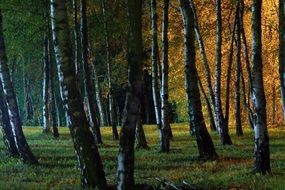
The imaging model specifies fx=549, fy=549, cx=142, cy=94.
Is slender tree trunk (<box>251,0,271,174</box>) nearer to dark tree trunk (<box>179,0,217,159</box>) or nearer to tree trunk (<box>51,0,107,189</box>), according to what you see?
tree trunk (<box>51,0,107,189</box>)

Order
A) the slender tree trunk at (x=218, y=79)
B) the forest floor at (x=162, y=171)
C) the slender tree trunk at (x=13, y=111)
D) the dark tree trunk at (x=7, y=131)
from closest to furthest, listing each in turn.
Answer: the forest floor at (x=162, y=171) → the slender tree trunk at (x=13, y=111) → the dark tree trunk at (x=7, y=131) → the slender tree trunk at (x=218, y=79)

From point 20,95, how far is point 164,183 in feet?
265

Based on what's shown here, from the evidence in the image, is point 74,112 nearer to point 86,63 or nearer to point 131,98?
point 131,98

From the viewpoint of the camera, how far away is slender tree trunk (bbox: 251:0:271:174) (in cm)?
1488

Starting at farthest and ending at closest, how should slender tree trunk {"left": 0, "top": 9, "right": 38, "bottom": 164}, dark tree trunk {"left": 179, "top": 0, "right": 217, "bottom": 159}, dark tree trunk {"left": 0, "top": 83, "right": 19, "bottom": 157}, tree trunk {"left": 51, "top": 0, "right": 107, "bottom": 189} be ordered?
dark tree trunk {"left": 0, "top": 83, "right": 19, "bottom": 157} < dark tree trunk {"left": 179, "top": 0, "right": 217, "bottom": 159} < slender tree trunk {"left": 0, "top": 9, "right": 38, "bottom": 164} < tree trunk {"left": 51, "top": 0, "right": 107, "bottom": 189}

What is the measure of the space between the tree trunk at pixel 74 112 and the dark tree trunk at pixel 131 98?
1.04 metres

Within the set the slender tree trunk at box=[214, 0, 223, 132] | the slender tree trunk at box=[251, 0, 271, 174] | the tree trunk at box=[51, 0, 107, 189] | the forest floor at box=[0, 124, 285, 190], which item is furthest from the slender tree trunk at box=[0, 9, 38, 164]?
→ the slender tree trunk at box=[214, 0, 223, 132]

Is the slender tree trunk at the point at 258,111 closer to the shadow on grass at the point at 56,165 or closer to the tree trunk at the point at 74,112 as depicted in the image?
the tree trunk at the point at 74,112

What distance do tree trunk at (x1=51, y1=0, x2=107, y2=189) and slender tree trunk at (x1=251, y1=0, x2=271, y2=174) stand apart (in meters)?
4.50

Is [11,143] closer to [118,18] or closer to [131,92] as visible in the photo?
[131,92]

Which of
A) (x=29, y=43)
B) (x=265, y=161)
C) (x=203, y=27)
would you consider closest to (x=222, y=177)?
(x=265, y=161)

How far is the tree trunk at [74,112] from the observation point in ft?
42.9

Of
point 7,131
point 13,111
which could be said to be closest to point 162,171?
point 13,111

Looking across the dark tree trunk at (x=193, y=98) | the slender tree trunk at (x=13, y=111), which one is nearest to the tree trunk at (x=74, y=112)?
the slender tree trunk at (x=13, y=111)
